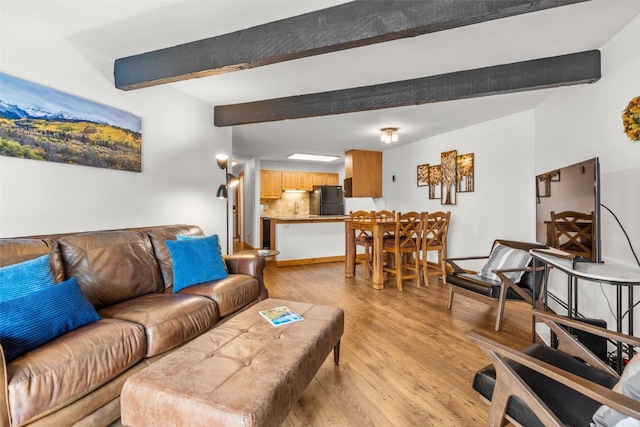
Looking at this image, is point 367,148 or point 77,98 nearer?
point 77,98

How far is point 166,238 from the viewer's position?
2.65m

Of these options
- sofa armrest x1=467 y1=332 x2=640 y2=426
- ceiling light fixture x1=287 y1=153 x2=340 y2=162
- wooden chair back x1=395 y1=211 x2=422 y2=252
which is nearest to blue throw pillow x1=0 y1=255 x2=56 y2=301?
sofa armrest x1=467 y1=332 x2=640 y2=426

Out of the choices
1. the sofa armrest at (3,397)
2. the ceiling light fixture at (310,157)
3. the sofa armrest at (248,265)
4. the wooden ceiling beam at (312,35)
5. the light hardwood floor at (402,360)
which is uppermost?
the ceiling light fixture at (310,157)

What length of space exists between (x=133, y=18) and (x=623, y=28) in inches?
130

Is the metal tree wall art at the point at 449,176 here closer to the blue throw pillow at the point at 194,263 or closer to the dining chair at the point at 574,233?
the dining chair at the point at 574,233

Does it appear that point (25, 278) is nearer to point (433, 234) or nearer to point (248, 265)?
point (248, 265)

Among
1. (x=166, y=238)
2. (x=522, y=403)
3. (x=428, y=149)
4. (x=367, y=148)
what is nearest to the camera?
(x=522, y=403)

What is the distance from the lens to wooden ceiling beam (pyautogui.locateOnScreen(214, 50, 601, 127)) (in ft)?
7.80

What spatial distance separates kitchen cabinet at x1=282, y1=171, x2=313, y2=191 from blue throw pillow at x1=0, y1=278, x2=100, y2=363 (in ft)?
19.5

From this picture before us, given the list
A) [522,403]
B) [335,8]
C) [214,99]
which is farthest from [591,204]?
[214,99]

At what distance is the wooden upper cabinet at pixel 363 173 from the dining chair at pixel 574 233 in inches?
151

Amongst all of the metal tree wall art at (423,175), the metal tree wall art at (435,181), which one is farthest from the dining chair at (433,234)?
the metal tree wall art at (423,175)

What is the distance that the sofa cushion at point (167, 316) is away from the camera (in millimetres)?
1709

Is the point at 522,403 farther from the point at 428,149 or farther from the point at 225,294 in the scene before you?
the point at 428,149
